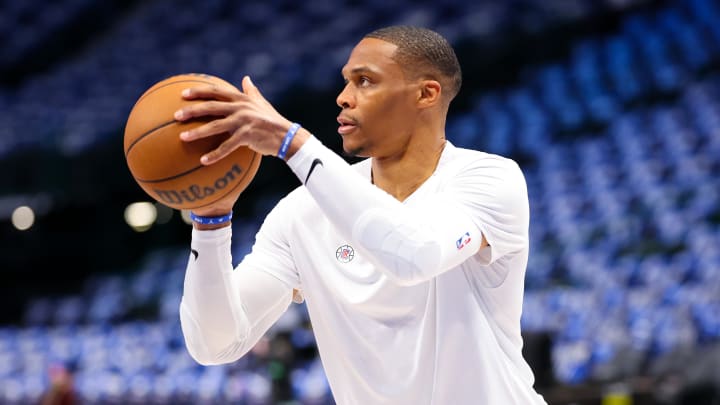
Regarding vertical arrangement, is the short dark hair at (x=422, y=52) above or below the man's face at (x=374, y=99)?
above

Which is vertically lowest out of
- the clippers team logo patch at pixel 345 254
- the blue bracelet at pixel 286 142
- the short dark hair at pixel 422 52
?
the clippers team logo patch at pixel 345 254

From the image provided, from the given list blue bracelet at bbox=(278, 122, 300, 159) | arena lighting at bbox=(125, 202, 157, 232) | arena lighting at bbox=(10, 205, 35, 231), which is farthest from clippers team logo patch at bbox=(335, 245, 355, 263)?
arena lighting at bbox=(10, 205, 35, 231)

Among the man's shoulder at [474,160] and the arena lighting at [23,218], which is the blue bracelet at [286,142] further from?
the arena lighting at [23,218]

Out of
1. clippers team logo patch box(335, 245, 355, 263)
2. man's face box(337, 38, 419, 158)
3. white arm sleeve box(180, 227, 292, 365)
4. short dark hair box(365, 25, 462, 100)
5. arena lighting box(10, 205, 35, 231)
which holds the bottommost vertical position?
arena lighting box(10, 205, 35, 231)

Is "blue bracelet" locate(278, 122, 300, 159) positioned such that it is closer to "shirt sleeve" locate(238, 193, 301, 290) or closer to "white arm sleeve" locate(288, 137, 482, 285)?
"white arm sleeve" locate(288, 137, 482, 285)

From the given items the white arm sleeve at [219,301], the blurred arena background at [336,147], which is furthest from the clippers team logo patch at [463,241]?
the blurred arena background at [336,147]

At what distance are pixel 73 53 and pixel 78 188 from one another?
6754 mm

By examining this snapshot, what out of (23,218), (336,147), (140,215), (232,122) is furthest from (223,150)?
(23,218)

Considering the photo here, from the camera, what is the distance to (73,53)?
22.2 m

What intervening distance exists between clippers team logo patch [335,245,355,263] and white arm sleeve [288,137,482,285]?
427 mm

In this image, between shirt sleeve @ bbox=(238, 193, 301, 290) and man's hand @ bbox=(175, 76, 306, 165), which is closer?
man's hand @ bbox=(175, 76, 306, 165)

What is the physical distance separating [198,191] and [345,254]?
0.54m

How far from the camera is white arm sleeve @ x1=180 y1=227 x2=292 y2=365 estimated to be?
2852 mm

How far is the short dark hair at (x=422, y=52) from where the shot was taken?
115 inches
